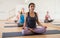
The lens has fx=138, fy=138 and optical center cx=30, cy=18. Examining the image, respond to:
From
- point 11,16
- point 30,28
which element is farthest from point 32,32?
point 11,16

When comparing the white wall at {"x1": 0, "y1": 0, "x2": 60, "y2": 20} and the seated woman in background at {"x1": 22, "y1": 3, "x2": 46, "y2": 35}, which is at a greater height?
the white wall at {"x1": 0, "y1": 0, "x2": 60, "y2": 20}

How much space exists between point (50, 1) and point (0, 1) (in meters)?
3.87

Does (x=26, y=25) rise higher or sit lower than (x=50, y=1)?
lower

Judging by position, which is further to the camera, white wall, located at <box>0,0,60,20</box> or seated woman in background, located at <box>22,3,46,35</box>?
white wall, located at <box>0,0,60,20</box>

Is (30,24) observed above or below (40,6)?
below

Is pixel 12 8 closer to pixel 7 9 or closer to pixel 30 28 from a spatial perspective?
pixel 7 9

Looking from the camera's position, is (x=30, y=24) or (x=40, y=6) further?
(x=40, y=6)

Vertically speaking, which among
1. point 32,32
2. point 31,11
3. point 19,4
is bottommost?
point 32,32

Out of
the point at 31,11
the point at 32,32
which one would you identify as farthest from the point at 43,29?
the point at 31,11

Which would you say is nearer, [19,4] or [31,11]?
[31,11]

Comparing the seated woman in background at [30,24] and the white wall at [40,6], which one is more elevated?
the white wall at [40,6]

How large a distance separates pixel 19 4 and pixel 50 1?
8.05ft

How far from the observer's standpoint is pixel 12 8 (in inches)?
415

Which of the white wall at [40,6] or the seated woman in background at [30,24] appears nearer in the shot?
the seated woman in background at [30,24]
